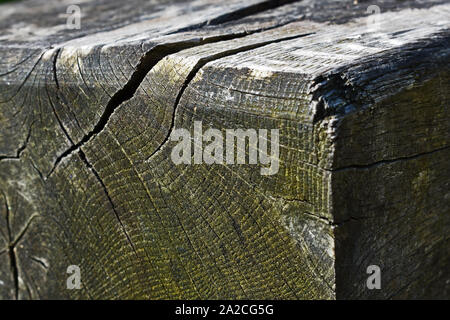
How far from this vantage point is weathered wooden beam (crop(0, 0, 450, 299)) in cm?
131

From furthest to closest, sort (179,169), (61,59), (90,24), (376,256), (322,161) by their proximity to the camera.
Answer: (90,24)
(61,59)
(179,169)
(376,256)
(322,161)

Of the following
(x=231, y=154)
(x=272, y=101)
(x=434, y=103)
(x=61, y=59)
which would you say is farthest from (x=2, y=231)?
(x=434, y=103)

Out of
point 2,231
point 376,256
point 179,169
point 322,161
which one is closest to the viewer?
point 322,161

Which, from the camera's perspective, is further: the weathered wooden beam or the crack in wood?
the crack in wood

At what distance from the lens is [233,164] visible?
141 centimetres

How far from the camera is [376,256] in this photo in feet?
4.59

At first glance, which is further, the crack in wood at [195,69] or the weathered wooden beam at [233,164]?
the crack in wood at [195,69]

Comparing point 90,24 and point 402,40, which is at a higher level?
point 90,24

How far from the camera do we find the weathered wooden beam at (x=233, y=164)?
4.30 feet

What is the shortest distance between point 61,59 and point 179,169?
1.72 feet

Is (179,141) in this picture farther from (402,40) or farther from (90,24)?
(90,24)

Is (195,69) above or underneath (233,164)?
above
